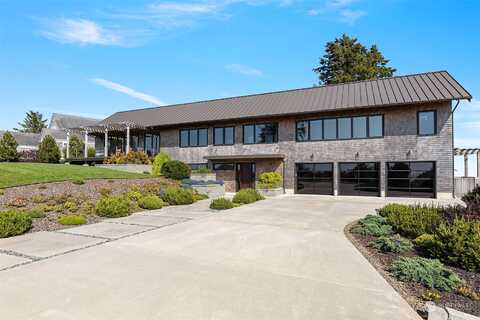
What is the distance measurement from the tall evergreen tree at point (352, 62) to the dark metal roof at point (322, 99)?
688 inches

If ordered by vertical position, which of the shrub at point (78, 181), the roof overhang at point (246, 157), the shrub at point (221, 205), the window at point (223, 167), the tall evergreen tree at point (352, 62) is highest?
the tall evergreen tree at point (352, 62)

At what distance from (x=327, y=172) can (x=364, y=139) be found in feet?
10.8

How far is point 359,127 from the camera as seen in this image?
776 inches

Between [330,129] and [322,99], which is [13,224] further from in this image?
[322,99]

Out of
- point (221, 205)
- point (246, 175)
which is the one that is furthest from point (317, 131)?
point (221, 205)

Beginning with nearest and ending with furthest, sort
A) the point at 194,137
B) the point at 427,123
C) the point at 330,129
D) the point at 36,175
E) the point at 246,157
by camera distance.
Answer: the point at 36,175 → the point at 427,123 → the point at 330,129 → the point at 246,157 → the point at 194,137

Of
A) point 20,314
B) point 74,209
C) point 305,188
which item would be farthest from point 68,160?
point 20,314

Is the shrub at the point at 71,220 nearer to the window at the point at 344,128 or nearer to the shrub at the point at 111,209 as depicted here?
the shrub at the point at 111,209

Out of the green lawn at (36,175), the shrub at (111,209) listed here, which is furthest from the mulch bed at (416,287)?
the green lawn at (36,175)

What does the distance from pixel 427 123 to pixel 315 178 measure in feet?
25.2

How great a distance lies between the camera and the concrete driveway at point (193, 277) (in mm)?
3740

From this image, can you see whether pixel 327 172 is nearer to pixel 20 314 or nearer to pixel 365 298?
pixel 365 298

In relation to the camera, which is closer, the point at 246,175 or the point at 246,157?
the point at 246,157

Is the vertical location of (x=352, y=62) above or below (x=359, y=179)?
above
